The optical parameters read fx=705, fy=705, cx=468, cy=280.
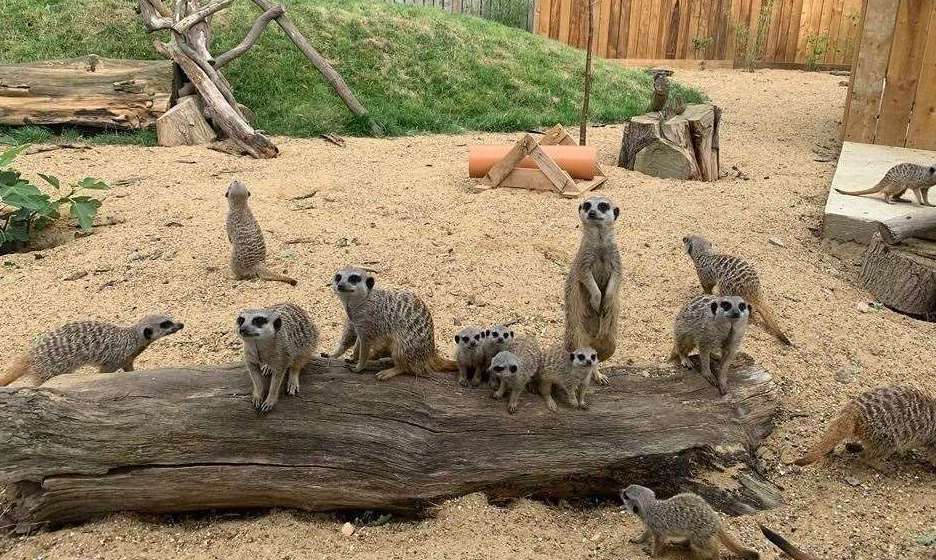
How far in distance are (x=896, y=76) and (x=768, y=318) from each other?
474cm

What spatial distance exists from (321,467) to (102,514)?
815 mm

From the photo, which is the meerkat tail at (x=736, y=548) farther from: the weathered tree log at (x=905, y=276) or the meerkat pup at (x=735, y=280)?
the weathered tree log at (x=905, y=276)

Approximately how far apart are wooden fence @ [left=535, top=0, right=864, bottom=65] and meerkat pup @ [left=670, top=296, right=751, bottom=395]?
39.0ft

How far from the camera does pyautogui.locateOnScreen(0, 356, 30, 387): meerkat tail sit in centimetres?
314

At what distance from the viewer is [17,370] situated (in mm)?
3152

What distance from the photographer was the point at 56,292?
173 inches

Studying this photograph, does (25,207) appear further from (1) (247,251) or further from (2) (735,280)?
(2) (735,280)

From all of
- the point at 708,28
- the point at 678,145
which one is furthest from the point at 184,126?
the point at 708,28

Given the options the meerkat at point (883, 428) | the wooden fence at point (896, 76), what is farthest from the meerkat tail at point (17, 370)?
the wooden fence at point (896, 76)

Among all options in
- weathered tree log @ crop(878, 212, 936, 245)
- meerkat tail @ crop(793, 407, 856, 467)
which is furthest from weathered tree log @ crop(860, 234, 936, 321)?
meerkat tail @ crop(793, 407, 856, 467)

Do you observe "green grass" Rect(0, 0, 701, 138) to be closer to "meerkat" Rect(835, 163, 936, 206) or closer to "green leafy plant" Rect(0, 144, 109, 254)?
"green leafy plant" Rect(0, 144, 109, 254)

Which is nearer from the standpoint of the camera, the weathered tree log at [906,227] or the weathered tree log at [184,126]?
the weathered tree log at [906,227]

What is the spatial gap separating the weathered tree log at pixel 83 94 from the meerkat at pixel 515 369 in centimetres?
647

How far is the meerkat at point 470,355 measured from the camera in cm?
291
